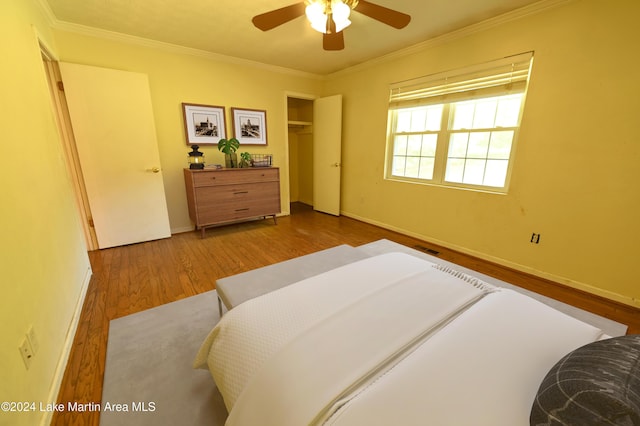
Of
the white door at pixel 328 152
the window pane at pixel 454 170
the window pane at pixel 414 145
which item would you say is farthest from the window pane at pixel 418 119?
the white door at pixel 328 152

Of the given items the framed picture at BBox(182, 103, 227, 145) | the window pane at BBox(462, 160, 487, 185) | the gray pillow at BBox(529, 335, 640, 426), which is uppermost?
the framed picture at BBox(182, 103, 227, 145)

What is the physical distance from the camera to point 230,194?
3.40 metres

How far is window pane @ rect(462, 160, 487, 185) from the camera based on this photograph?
270cm

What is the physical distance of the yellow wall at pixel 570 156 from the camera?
1.85m

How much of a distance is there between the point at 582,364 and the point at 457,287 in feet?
1.96

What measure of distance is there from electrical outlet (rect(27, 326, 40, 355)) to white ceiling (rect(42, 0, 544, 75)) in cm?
256

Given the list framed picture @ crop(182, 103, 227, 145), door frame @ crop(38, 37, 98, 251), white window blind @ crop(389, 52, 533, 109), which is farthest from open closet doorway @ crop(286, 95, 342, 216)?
door frame @ crop(38, 37, 98, 251)

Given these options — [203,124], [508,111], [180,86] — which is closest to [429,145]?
[508,111]

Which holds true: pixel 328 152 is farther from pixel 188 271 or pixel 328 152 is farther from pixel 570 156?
pixel 570 156

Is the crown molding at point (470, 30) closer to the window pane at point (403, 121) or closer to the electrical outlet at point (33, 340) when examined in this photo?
the window pane at point (403, 121)

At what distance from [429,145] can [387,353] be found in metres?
2.93

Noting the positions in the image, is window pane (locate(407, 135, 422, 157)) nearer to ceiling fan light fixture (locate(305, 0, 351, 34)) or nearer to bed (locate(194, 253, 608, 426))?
ceiling fan light fixture (locate(305, 0, 351, 34))

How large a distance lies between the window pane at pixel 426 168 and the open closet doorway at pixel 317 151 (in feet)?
4.68

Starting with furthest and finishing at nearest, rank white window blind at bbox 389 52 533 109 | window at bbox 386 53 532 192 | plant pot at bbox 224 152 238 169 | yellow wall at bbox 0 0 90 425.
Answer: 1. plant pot at bbox 224 152 238 169
2. window at bbox 386 53 532 192
3. white window blind at bbox 389 52 533 109
4. yellow wall at bbox 0 0 90 425
